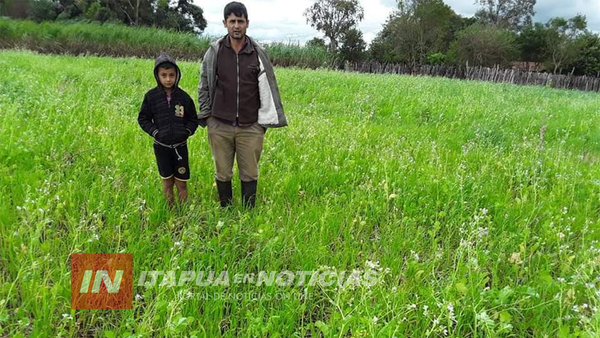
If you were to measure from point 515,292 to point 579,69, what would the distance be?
2264 inches

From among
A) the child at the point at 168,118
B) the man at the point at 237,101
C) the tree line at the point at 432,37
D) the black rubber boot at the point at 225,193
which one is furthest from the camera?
the tree line at the point at 432,37

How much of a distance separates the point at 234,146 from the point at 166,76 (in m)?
0.97

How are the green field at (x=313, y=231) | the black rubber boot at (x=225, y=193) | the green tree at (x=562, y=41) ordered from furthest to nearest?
the green tree at (x=562, y=41) → the black rubber boot at (x=225, y=193) → the green field at (x=313, y=231)

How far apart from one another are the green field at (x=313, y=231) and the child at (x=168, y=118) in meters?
0.44

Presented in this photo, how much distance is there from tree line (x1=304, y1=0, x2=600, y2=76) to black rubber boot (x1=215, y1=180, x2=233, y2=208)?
40451 millimetres

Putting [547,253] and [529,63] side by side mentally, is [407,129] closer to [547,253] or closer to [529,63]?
[547,253]

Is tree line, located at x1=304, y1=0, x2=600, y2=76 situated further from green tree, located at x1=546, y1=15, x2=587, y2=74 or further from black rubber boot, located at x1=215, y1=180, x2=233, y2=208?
black rubber boot, located at x1=215, y1=180, x2=233, y2=208

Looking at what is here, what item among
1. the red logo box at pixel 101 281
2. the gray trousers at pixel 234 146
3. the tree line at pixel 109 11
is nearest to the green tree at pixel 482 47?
the tree line at pixel 109 11

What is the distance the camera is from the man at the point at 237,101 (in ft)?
12.4

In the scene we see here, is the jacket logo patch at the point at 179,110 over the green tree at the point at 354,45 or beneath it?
beneath

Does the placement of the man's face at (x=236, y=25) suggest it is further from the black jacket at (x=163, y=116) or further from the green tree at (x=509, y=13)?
the green tree at (x=509, y=13)

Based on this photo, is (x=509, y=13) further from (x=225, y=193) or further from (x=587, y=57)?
(x=225, y=193)

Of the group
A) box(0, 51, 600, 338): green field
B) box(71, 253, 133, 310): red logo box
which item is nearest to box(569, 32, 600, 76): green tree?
box(0, 51, 600, 338): green field

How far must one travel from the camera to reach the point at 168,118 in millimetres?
3637
